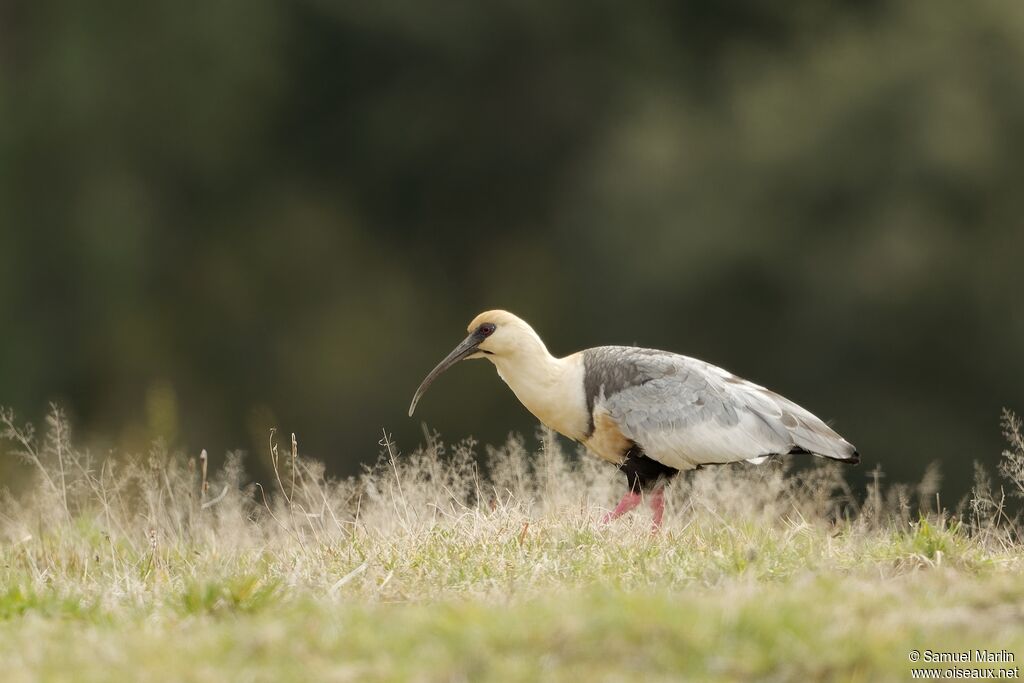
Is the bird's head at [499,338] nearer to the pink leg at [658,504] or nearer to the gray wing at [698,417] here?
the gray wing at [698,417]

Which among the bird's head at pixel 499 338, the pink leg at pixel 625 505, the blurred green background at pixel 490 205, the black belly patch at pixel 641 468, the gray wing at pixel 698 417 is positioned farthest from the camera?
the blurred green background at pixel 490 205

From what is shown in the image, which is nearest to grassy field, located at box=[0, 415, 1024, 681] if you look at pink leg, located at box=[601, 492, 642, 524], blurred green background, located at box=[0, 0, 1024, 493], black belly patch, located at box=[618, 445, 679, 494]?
pink leg, located at box=[601, 492, 642, 524]

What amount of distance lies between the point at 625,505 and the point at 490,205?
1622 centimetres

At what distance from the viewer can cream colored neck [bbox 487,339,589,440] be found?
837 centimetres

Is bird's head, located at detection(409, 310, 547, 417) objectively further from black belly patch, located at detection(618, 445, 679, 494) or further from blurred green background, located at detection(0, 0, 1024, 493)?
blurred green background, located at detection(0, 0, 1024, 493)

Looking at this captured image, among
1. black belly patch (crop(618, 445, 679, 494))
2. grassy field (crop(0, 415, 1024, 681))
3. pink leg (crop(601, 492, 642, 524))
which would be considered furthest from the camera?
black belly patch (crop(618, 445, 679, 494))

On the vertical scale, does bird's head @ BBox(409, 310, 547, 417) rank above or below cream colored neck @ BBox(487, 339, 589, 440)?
above

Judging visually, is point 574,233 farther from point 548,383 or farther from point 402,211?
point 548,383

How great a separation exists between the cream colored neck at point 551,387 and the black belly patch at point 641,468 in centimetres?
30

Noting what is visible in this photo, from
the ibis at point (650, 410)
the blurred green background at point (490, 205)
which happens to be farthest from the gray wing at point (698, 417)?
the blurred green background at point (490, 205)

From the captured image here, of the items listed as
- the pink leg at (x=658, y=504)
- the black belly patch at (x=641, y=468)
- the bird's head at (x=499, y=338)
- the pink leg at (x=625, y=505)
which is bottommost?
the pink leg at (x=658, y=504)

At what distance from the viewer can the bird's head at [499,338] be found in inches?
336

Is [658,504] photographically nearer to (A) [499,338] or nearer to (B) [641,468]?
(B) [641,468]

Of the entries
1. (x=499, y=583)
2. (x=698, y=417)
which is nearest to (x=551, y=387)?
(x=698, y=417)
